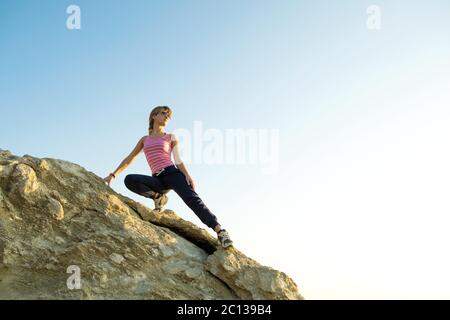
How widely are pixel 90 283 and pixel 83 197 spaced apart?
1.96m

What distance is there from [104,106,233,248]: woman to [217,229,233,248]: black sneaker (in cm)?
2

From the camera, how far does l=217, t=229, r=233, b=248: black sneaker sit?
28.8 feet

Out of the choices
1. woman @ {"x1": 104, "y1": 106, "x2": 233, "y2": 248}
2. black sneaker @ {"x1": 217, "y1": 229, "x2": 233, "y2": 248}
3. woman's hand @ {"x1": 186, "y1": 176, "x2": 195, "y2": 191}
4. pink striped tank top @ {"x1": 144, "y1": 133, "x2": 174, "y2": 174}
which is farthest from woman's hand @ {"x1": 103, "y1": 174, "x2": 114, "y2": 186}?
black sneaker @ {"x1": 217, "y1": 229, "x2": 233, "y2": 248}

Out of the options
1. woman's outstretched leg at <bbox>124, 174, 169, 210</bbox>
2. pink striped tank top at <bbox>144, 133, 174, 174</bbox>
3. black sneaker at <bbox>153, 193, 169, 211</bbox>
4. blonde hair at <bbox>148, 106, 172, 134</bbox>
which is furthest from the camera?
blonde hair at <bbox>148, 106, 172, 134</bbox>

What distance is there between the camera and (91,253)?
7.81 meters

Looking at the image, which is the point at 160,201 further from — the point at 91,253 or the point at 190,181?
the point at 91,253

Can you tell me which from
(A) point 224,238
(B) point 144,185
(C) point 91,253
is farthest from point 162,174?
(C) point 91,253

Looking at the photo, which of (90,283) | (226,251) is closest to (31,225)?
(90,283)

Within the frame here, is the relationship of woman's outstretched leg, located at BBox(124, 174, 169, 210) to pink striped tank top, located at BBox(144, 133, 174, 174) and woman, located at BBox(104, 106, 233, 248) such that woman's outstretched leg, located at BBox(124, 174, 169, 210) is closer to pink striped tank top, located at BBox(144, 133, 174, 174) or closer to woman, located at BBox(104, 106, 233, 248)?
woman, located at BBox(104, 106, 233, 248)

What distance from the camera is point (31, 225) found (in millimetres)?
7898

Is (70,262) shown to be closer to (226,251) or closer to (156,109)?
(226,251)

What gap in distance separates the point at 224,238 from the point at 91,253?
2609mm

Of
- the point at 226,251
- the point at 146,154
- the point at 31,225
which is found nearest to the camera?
the point at 31,225
